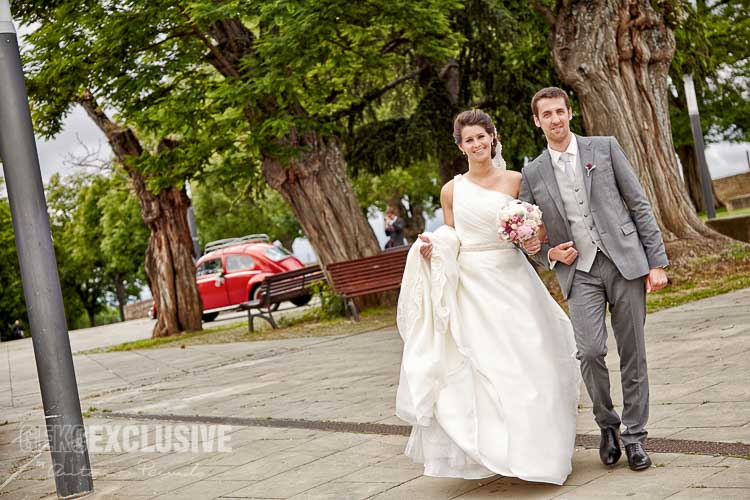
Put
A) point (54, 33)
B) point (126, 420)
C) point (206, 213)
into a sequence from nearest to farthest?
1. point (126, 420)
2. point (54, 33)
3. point (206, 213)

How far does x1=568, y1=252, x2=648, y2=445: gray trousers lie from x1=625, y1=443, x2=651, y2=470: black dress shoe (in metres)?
0.08

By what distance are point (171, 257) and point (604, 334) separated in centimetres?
1853

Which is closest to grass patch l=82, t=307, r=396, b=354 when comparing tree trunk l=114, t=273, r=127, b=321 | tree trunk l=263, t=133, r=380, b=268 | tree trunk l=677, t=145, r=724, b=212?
tree trunk l=263, t=133, r=380, b=268

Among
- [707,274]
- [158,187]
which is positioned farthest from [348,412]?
Result: [158,187]

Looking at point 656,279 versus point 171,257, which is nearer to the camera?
point 656,279

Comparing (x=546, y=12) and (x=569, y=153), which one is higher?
(x=546, y=12)

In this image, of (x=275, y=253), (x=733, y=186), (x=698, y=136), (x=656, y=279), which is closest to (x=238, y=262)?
(x=275, y=253)

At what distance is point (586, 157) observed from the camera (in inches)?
202

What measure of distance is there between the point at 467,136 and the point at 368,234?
13.9 m

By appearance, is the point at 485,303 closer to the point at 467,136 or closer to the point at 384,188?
the point at 467,136

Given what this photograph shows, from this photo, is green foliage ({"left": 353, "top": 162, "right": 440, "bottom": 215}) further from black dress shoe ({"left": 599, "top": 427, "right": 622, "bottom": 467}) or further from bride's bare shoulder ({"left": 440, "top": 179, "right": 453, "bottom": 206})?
black dress shoe ({"left": 599, "top": 427, "right": 622, "bottom": 467})

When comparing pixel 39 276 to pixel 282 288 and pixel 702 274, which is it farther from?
pixel 282 288

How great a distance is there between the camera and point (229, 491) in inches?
227

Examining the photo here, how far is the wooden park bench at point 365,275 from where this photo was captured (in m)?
17.2
